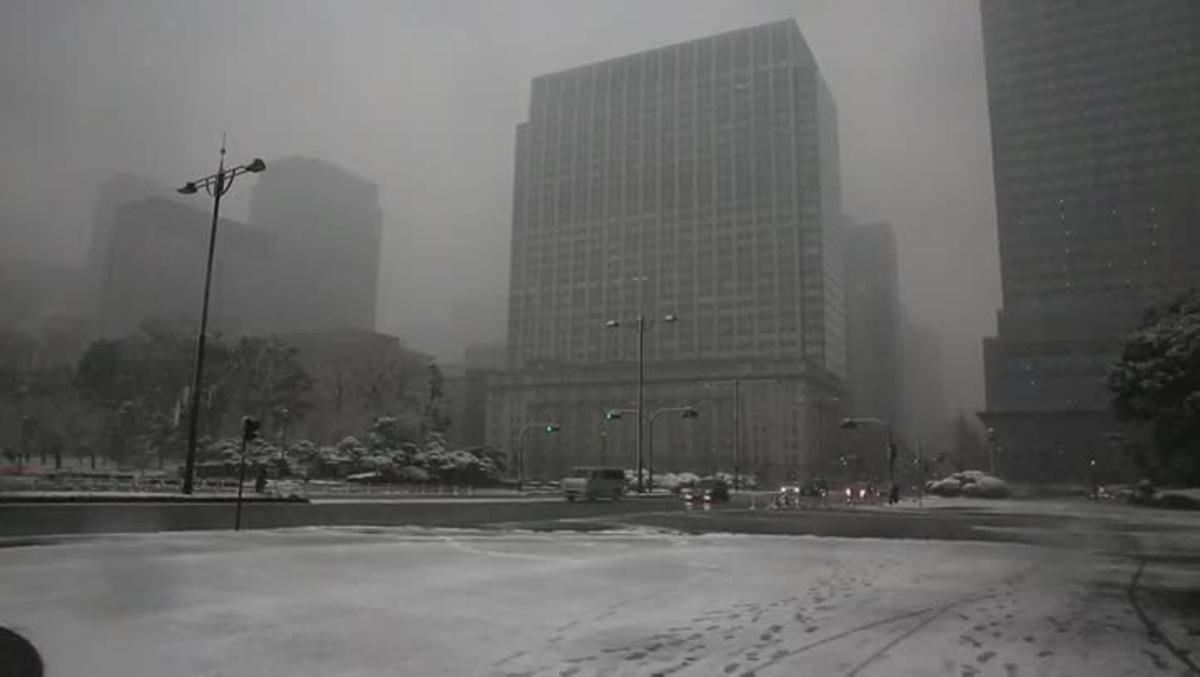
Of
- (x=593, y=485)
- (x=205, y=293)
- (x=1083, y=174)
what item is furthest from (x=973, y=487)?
(x=1083, y=174)

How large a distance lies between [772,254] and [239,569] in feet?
558

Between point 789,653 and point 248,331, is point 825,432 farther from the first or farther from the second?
point 789,653

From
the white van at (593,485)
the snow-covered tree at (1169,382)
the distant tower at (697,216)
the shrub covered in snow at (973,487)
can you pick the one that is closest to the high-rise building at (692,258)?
the distant tower at (697,216)

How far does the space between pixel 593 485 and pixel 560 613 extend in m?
38.4

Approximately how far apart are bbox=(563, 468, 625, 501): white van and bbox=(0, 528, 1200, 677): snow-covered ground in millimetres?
31970

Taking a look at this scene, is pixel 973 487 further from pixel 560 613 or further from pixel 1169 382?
pixel 560 613

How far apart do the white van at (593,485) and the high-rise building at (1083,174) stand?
104m

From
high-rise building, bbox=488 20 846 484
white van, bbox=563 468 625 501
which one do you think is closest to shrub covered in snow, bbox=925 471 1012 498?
white van, bbox=563 468 625 501

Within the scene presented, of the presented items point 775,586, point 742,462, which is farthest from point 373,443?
point 742,462

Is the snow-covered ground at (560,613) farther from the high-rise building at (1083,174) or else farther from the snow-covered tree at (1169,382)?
the high-rise building at (1083,174)

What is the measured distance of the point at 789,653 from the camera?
630 cm

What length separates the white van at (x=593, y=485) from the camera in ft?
150

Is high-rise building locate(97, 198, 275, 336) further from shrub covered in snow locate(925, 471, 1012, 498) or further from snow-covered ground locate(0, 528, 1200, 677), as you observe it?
shrub covered in snow locate(925, 471, 1012, 498)

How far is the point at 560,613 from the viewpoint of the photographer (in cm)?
788
